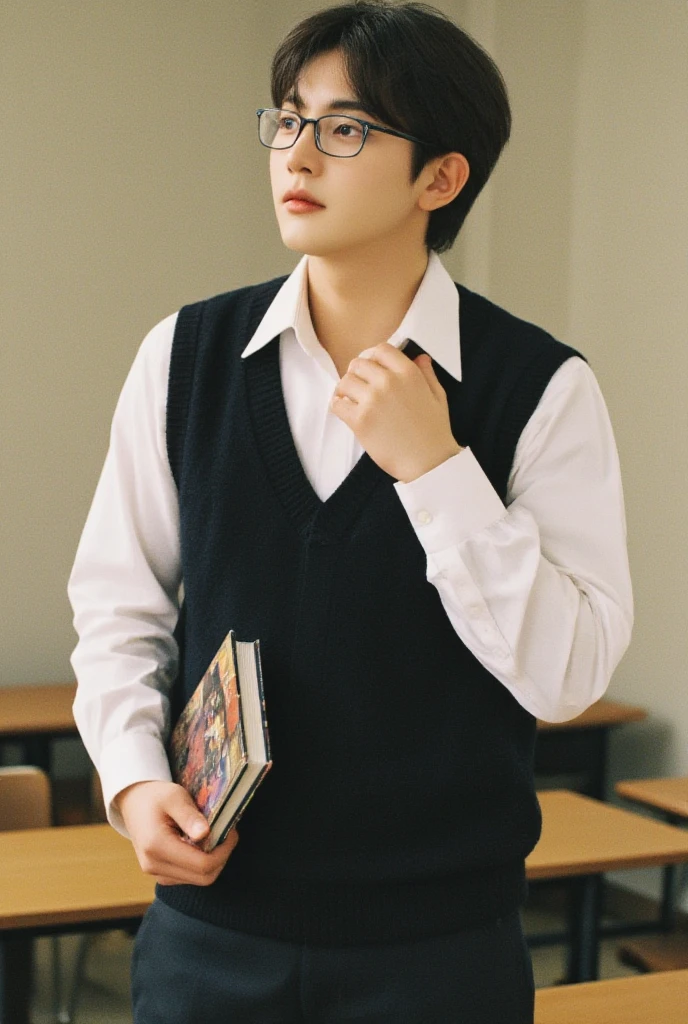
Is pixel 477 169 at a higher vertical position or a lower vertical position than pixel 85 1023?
higher

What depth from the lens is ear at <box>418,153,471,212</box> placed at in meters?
1.15

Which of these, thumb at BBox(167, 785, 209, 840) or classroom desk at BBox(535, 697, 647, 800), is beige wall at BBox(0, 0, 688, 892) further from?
thumb at BBox(167, 785, 209, 840)

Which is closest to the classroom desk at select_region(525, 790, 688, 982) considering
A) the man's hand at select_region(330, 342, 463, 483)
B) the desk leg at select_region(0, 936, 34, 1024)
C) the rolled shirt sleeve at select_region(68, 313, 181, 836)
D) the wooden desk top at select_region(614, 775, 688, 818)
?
the wooden desk top at select_region(614, 775, 688, 818)

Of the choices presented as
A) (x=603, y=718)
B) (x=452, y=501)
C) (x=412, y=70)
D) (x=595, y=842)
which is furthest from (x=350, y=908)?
(x=603, y=718)

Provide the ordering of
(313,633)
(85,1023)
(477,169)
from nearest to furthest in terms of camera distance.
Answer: (313,633)
(477,169)
(85,1023)

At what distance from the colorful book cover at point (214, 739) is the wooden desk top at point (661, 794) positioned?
2367 millimetres

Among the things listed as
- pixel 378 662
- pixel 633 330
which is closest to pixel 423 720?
pixel 378 662

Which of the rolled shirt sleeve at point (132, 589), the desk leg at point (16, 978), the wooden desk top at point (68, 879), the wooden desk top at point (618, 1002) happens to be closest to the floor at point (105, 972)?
the wooden desk top at point (68, 879)

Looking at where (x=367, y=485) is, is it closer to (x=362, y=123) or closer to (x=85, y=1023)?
(x=362, y=123)

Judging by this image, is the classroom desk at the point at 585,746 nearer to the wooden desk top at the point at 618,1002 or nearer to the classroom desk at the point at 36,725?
the classroom desk at the point at 36,725

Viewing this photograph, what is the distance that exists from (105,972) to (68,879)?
153cm

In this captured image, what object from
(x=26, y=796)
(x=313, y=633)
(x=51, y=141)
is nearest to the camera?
(x=313, y=633)

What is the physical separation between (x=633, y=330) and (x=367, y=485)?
3466 millimetres

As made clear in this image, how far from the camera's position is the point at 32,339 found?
171 inches
